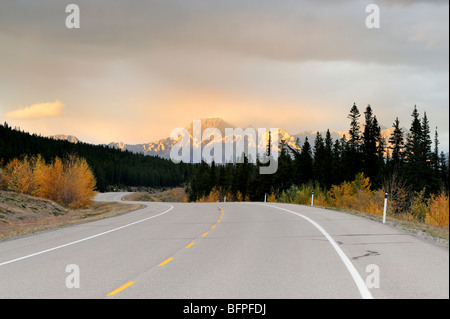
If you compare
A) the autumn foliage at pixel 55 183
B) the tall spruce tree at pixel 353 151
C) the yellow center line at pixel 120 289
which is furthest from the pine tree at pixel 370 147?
the yellow center line at pixel 120 289

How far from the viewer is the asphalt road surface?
6.15 meters

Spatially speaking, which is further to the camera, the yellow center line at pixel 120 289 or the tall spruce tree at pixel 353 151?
the tall spruce tree at pixel 353 151

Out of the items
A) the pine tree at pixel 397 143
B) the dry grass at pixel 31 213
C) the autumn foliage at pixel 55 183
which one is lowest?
the dry grass at pixel 31 213

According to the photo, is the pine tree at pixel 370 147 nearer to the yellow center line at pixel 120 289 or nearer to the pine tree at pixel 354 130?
the pine tree at pixel 354 130

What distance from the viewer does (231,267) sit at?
805 centimetres

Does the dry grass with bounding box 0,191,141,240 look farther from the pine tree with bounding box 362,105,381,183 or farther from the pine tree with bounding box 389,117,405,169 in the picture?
the pine tree with bounding box 389,117,405,169

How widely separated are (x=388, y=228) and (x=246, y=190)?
82.0m

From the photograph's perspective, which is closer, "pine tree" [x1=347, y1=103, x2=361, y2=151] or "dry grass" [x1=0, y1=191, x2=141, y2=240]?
"dry grass" [x1=0, y1=191, x2=141, y2=240]

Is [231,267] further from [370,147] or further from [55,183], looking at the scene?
[370,147]

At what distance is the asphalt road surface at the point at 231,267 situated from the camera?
242 inches

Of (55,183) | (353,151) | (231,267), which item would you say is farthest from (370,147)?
(231,267)

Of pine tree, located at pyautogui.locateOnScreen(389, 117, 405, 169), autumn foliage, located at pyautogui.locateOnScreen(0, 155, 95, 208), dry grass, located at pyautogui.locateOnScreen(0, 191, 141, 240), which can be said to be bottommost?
dry grass, located at pyautogui.locateOnScreen(0, 191, 141, 240)

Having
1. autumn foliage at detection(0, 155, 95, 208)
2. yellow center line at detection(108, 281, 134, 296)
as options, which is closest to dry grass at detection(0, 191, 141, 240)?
autumn foliage at detection(0, 155, 95, 208)
